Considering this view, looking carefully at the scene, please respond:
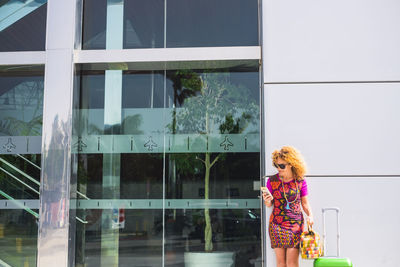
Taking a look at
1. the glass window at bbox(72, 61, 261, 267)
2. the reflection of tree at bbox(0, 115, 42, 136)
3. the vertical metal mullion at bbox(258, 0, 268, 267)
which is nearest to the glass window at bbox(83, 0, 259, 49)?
the vertical metal mullion at bbox(258, 0, 268, 267)

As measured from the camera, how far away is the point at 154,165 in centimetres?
626

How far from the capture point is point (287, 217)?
5.10 m

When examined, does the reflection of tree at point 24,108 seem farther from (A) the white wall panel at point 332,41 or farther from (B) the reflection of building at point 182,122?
(A) the white wall panel at point 332,41

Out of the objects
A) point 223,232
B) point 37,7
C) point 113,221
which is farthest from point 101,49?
point 223,232

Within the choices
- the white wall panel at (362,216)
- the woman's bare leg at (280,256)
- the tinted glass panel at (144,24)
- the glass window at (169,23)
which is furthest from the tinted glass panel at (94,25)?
the woman's bare leg at (280,256)

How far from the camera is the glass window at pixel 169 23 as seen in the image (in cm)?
638

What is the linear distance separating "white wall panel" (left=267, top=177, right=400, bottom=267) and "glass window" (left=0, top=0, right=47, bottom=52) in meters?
4.16

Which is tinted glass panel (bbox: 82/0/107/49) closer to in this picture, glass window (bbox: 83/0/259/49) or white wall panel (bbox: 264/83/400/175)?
glass window (bbox: 83/0/259/49)

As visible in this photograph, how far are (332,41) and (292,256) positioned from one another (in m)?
2.64

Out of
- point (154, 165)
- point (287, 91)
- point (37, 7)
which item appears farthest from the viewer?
point (37, 7)

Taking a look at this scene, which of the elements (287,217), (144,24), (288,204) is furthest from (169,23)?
(287,217)

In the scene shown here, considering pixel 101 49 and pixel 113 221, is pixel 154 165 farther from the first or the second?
pixel 101 49

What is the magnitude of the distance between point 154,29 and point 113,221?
2.61 meters

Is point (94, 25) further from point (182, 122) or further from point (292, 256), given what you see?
point (292, 256)
